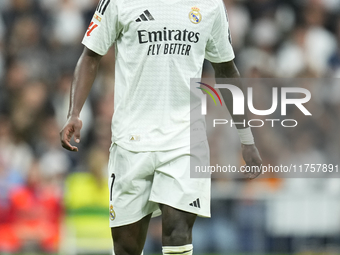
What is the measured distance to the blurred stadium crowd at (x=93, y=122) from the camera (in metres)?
8.60

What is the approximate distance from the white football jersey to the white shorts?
0.07m

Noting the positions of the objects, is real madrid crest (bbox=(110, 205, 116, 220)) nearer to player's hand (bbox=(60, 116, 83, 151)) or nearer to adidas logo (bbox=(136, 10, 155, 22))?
player's hand (bbox=(60, 116, 83, 151))

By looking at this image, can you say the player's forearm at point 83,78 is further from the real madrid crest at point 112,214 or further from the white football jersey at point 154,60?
the real madrid crest at point 112,214

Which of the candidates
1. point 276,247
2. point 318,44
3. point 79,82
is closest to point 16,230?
point 276,247

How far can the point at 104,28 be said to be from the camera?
4.15 meters

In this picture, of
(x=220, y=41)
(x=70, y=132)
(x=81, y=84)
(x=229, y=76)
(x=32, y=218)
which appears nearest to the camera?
(x=70, y=132)

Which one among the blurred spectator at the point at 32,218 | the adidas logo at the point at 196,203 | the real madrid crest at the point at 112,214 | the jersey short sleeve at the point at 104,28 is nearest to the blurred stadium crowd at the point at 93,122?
the blurred spectator at the point at 32,218

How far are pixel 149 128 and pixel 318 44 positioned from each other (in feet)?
22.6

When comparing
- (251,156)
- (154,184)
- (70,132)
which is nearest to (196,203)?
(154,184)

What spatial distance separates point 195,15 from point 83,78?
0.86 m

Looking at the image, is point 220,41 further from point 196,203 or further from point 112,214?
point 112,214

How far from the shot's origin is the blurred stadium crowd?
8602 millimetres

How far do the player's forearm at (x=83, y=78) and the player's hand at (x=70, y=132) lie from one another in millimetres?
131

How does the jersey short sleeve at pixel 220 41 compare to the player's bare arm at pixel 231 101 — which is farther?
the player's bare arm at pixel 231 101
